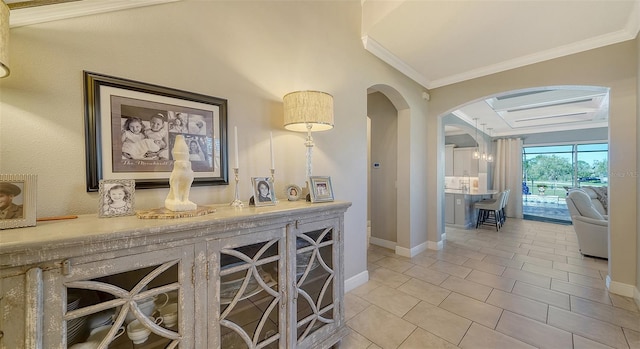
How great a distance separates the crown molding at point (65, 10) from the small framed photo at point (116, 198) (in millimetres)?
757

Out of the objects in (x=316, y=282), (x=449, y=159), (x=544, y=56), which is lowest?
(x=316, y=282)

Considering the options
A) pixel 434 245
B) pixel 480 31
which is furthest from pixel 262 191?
pixel 434 245

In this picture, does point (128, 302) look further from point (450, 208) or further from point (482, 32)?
point (450, 208)

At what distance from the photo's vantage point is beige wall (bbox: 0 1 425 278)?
103 centimetres

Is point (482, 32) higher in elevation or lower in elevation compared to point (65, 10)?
higher

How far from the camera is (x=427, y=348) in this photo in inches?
64.5

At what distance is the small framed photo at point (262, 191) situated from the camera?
148 centimetres

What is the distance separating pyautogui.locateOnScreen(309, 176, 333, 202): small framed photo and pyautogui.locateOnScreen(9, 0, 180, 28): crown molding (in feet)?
4.66

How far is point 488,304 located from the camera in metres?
2.16

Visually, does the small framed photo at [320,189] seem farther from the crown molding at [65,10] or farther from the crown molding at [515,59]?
the crown molding at [515,59]

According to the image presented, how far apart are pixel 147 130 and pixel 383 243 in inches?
141

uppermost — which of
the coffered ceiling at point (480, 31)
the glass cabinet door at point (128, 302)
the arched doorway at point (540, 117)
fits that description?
the coffered ceiling at point (480, 31)

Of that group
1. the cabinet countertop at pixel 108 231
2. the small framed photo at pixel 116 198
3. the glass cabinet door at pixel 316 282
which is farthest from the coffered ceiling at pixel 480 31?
the glass cabinet door at pixel 316 282

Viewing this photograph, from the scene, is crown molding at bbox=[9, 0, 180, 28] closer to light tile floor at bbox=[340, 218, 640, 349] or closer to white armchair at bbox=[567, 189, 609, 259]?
light tile floor at bbox=[340, 218, 640, 349]
